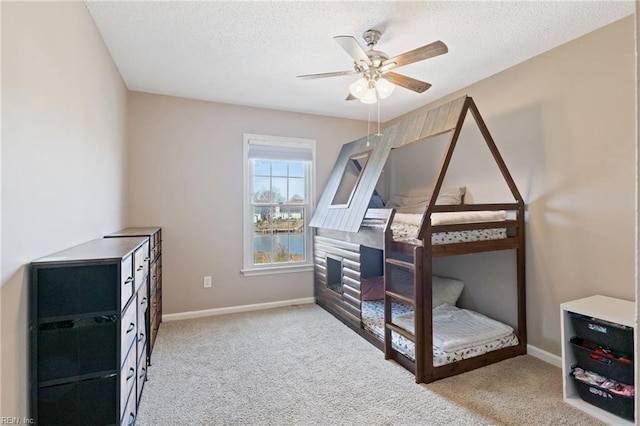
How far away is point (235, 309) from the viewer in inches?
148

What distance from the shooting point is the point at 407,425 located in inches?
70.0

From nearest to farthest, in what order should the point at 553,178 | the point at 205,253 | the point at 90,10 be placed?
the point at 90,10 < the point at 553,178 < the point at 205,253

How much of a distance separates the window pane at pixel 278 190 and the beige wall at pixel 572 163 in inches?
96.4

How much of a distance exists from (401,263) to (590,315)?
1160 millimetres

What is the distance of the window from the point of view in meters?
3.86

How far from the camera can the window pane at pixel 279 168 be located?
4.02 meters

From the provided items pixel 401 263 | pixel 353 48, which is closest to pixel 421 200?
pixel 401 263

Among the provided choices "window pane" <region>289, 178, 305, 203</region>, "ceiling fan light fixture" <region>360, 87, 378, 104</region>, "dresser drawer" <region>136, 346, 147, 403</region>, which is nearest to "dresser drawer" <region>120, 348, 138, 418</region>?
"dresser drawer" <region>136, 346, 147, 403</region>

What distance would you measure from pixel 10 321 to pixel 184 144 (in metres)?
2.75

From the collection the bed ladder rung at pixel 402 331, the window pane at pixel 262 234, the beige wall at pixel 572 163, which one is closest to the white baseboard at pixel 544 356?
the beige wall at pixel 572 163

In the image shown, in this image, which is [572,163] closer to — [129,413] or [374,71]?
[374,71]

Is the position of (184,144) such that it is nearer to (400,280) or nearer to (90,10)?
(90,10)

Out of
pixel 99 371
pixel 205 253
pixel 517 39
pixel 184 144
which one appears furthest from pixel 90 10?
pixel 517 39

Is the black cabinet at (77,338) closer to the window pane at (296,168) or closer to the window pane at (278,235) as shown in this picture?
the window pane at (278,235)
